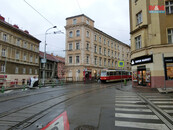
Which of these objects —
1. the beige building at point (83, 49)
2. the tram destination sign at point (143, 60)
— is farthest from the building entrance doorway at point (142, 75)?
the beige building at point (83, 49)

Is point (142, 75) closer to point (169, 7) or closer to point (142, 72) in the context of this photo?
point (142, 72)

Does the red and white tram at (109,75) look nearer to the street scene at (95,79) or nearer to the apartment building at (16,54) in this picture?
the street scene at (95,79)

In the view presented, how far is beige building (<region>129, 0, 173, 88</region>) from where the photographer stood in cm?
1546

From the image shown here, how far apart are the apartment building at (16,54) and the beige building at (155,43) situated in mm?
23170

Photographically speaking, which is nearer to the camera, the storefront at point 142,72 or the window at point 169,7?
the window at point 169,7

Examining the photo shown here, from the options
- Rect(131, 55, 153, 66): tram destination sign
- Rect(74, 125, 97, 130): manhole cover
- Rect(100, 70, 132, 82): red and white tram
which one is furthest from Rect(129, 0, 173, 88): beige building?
Rect(74, 125, 97, 130): manhole cover

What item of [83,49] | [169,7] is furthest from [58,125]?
[83,49]

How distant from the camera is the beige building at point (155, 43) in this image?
15461 mm

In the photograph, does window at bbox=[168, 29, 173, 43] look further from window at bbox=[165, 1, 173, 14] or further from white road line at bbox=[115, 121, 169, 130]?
white road line at bbox=[115, 121, 169, 130]

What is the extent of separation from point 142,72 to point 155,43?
13.8 feet

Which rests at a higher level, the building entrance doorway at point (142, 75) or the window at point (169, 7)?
the window at point (169, 7)

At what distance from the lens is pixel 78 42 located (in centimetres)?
3841

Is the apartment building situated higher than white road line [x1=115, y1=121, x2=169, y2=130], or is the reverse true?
the apartment building

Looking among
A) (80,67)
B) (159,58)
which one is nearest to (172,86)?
(159,58)
